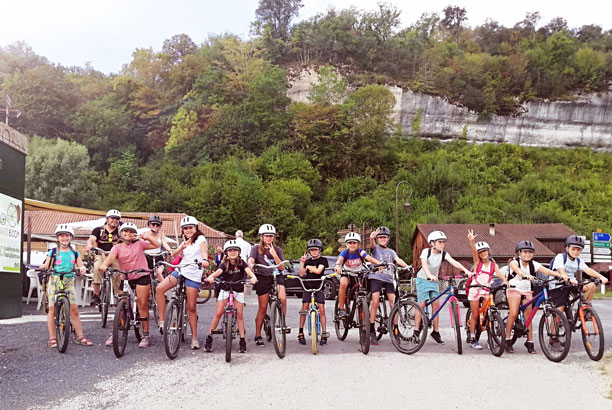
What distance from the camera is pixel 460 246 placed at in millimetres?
41938

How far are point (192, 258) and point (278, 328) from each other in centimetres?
162

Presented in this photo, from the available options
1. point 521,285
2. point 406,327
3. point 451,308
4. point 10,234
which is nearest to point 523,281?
point 521,285

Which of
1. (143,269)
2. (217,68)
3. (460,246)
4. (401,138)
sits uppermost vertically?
(217,68)

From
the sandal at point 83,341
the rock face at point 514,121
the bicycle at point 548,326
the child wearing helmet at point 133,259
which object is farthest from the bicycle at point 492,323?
the rock face at point 514,121

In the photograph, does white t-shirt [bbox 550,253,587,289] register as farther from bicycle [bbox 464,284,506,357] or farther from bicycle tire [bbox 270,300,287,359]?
bicycle tire [bbox 270,300,287,359]

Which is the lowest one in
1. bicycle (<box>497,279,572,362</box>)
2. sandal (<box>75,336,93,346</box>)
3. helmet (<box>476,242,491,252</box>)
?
sandal (<box>75,336,93,346</box>)

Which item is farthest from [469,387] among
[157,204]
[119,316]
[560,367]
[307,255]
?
[157,204]

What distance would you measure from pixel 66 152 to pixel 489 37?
7196cm

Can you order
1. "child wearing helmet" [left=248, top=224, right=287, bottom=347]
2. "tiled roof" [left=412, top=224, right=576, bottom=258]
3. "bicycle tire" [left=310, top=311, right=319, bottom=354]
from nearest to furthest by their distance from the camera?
1. "bicycle tire" [left=310, top=311, right=319, bottom=354]
2. "child wearing helmet" [left=248, top=224, right=287, bottom=347]
3. "tiled roof" [left=412, top=224, right=576, bottom=258]

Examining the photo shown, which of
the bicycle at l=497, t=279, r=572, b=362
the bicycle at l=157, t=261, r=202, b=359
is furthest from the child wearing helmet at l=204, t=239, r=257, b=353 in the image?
the bicycle at l=497, t=279, r=572, b=362

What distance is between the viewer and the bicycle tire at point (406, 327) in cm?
→ 856

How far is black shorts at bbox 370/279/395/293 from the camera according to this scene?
9.16 meters

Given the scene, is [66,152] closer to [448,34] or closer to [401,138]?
[401,138]

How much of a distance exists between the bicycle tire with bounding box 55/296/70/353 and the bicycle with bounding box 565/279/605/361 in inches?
276
